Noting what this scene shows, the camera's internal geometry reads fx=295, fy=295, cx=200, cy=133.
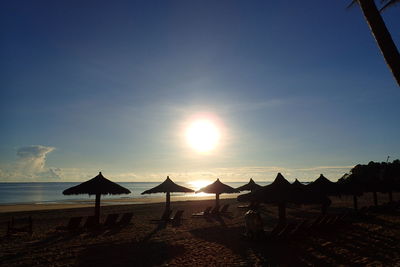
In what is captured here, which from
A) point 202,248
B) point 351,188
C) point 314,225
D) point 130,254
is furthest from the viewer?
point 351,188

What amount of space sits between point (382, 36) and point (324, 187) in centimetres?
1175

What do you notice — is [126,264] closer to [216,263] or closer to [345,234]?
[216,263]

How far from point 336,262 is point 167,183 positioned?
1295cm

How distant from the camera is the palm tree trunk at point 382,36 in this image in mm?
6563

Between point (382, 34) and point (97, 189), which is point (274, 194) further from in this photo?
point (97, 189)

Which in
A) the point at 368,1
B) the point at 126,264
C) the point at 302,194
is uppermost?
the point at 368,1

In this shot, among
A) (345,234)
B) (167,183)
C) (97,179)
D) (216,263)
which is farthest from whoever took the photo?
(167,183)

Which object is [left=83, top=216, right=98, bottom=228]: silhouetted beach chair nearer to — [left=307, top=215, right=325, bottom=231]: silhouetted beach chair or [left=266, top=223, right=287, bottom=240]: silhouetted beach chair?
[left=266, top=223, right=287, bottom=240]: silhouetted beach chair

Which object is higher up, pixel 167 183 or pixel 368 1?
pixel 368 1

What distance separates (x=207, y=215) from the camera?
19641 millimetres

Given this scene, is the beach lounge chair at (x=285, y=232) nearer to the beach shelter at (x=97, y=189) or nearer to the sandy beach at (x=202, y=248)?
the sandy beach at (x=202, y=248)

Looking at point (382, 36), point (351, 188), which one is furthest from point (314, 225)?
point (351, 188)

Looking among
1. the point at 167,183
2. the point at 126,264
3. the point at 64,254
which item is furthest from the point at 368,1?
the point at 167,183

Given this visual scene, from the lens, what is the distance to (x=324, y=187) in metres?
17.0
